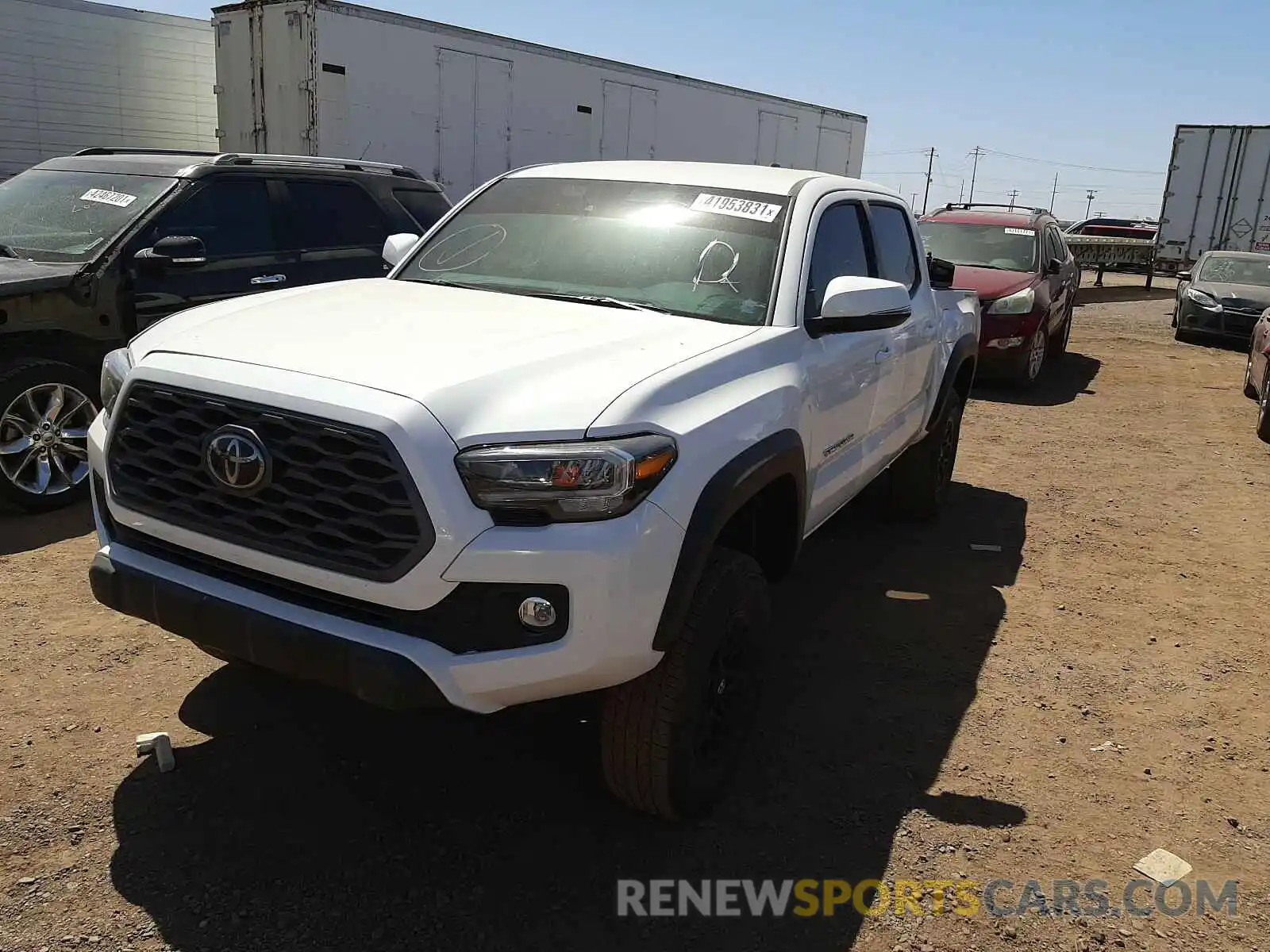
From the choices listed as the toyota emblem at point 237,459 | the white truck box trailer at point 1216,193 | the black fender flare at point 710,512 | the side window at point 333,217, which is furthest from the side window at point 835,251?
the white truck box trailer at point 1216,193

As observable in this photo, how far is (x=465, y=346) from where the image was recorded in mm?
2812

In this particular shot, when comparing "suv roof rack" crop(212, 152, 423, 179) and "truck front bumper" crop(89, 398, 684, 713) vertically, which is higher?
"suv roof rack" crop(212, 152, 423, 179)

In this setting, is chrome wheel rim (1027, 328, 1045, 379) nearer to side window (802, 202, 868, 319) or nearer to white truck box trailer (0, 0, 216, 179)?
side window (802, 202, 868, 319)

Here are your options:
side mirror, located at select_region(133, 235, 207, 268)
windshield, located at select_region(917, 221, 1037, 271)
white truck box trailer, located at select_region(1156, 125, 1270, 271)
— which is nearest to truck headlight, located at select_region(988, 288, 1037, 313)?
windshield, located at select_region(917, 221, 1037, 271)

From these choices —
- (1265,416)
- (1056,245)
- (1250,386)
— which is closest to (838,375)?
(1265,416)

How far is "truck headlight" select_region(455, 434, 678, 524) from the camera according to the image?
2363mm

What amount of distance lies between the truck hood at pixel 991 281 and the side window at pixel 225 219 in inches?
281

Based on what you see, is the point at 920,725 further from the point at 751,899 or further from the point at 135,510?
the point at 135,510

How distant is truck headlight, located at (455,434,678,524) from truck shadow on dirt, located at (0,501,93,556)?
3623 millimetres

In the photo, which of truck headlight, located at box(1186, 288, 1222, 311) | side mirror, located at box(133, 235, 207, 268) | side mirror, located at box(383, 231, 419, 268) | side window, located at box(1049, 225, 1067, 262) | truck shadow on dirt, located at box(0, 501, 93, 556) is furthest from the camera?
truck headlight, located at box(1186, 288, 1222, 311)

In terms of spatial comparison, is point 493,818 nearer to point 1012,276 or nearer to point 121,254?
point 121,254

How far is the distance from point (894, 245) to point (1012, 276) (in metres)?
6.71

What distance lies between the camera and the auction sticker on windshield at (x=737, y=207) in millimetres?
3748

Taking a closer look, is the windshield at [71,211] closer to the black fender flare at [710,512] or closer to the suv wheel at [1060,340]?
the black fender flare at [710,512]
